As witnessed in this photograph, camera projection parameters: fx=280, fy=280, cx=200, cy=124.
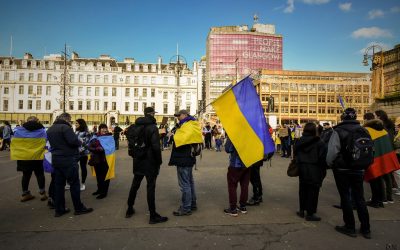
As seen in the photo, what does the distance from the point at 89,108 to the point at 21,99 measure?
15.4 m

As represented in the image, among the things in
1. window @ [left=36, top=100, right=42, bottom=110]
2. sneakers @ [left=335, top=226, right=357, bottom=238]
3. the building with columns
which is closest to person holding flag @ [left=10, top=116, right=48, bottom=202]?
sneakers @ [left=335, top=226, right=357, bottom=238]

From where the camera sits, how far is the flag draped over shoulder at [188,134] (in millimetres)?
5262

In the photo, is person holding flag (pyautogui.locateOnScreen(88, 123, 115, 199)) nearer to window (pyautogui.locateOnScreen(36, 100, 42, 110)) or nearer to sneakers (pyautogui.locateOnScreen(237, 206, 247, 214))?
sneakers (pyautogui.locateOnScreen(237, 206, 247, 214))

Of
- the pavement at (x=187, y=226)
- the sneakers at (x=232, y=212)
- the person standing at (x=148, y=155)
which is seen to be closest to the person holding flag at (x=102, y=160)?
the pavement at (x=187, y=226)

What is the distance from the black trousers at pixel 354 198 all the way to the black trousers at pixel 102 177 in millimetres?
5133

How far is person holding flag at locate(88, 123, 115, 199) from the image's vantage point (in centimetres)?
678

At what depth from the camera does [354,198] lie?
4.55m

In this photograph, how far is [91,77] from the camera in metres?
66.8

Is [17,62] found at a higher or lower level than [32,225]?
higher

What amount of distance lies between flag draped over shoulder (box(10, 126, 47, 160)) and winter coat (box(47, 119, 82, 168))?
1516 mm

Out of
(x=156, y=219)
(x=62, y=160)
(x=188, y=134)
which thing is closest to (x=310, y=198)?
(x=188, y=134)

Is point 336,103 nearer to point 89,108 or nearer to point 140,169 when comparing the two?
point 89,108

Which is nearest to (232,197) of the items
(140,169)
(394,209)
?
(140,169)

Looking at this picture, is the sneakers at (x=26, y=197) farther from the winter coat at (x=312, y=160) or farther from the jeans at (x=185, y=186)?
the winter coat at (x=312, y=160)
